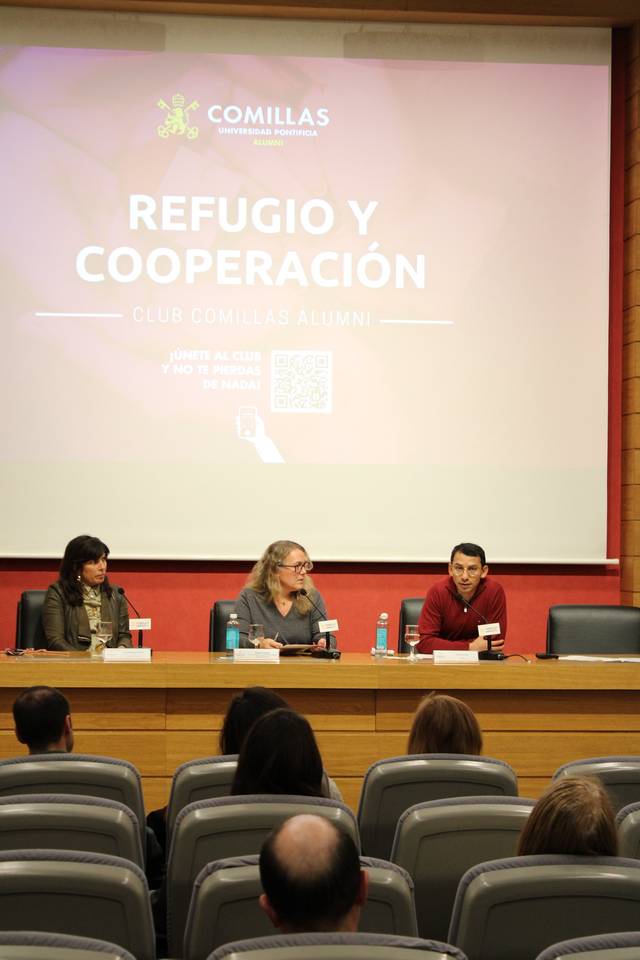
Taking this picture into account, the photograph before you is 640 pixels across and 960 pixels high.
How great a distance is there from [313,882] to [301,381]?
502cm

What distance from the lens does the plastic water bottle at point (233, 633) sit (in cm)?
502

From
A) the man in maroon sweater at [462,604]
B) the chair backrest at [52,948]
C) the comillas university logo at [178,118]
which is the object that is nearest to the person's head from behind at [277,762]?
the chair backrest at [52,948]

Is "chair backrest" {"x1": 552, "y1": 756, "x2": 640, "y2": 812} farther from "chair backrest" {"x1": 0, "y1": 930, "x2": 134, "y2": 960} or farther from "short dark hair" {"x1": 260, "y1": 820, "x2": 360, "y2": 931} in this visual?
"chair backrest" {"x1": 0, "y1": 930, "x2": 134, "y2": 960}

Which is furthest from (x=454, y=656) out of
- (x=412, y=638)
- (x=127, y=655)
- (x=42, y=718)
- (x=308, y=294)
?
(x=308, y=294)

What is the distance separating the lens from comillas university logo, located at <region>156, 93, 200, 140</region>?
642cm

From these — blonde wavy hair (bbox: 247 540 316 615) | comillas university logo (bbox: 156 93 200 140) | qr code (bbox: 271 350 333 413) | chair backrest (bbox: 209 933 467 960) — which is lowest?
chair backrest (bbox: 209 933 467 960)

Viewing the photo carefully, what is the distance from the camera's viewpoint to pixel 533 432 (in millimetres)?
6578

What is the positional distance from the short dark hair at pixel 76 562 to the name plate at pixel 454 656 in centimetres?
159

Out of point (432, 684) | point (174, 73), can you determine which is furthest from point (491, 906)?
point (174, 73)

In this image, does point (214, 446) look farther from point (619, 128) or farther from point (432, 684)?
point (619, 128)

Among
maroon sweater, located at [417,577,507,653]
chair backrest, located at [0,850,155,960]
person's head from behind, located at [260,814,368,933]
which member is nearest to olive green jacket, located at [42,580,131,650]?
maroon sweater, located at [417,577,507,653]

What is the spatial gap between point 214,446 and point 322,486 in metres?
0.65

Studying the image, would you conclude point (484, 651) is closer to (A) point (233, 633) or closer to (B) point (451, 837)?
(A) point (233, 633)

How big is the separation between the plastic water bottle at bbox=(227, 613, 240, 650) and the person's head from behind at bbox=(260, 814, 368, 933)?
3392 mm
